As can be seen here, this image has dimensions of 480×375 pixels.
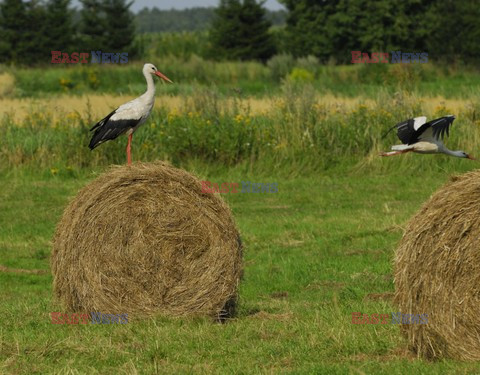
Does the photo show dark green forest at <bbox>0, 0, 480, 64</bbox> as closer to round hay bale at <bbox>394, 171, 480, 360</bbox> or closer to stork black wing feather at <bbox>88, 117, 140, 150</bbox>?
stork black wing feather at <bbox>88, 117, 140, 150</bbox>

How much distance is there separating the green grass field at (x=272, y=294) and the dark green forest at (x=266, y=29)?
35.1 meters

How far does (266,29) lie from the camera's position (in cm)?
5875

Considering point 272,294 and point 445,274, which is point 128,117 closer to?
point 272,294

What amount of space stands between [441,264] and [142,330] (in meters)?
2.78

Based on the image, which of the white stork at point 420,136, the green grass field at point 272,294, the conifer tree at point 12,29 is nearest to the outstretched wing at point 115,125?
the green grass field at point 272,294

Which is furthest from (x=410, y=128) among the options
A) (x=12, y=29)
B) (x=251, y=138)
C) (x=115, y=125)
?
(x=12, y=29)

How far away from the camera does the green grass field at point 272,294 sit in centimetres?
729

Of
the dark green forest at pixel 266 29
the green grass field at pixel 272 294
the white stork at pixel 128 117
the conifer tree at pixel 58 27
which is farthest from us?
the conifer tree at pixel 58 27

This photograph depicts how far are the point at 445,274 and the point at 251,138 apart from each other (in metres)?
12.8

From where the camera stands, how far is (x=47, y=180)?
62.3 ft

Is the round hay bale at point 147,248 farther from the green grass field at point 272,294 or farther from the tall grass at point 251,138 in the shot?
the tall grass at point 251,138

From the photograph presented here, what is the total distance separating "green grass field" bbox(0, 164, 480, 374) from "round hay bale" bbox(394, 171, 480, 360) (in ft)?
0.88

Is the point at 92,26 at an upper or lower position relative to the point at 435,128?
upper

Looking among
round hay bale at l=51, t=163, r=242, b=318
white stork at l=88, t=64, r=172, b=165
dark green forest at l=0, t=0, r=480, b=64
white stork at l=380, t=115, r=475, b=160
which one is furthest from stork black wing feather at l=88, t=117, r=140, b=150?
dark green forest at l=0, t=0, r=480, b=64
